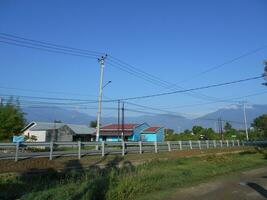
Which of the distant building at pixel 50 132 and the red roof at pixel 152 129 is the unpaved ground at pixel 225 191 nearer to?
the distant building at pixel 50 132

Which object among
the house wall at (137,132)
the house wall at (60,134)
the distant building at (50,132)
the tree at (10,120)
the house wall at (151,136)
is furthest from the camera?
the house wall at (151,136)

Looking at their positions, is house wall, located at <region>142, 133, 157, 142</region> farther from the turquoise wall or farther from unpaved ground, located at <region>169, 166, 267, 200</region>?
unpaved ground, located at <region>169, 166, 267, 200</region>

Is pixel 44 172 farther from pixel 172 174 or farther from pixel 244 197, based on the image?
pixel 244 197

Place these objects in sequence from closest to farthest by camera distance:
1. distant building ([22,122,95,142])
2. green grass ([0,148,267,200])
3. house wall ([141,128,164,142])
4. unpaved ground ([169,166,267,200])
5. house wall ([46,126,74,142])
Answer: green grass ([0,148,267,200]) < unpaved ground ([169,166,267,200]) < distant building ([22,122,95,142]) < house wall ([46,126,74,142]) < house wall ([141,128,164,142])

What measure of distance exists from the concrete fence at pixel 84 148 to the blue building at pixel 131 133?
26265 millimetres

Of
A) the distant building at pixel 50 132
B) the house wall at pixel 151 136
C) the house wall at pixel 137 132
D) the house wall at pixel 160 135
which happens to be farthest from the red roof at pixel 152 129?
the distant building at pixel 50 132

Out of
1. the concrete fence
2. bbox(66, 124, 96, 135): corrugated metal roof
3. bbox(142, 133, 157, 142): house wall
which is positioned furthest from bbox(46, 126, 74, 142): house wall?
the concrete fence

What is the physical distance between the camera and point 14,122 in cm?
4294

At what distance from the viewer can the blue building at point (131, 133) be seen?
247 feet

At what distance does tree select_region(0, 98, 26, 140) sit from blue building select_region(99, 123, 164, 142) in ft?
100

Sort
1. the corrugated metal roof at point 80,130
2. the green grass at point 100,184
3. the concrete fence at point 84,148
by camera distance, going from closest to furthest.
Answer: the green grass at point 100,184, the concrete fence at point 84,148, the corrugated metal roof at point 80,130

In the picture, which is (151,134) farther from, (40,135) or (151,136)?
(40,135)

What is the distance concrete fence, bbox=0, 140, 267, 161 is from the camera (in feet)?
65.4

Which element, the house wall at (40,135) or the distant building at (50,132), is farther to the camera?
the distant building at (50,132)
